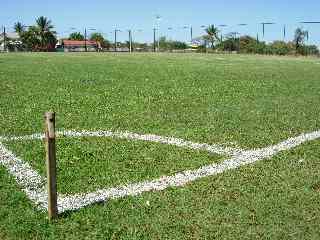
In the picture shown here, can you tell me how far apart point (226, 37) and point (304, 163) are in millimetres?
63847

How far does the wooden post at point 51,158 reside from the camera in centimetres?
389

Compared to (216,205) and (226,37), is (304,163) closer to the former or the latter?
(216,205)

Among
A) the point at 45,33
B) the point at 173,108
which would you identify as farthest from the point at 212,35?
the point at 173,108

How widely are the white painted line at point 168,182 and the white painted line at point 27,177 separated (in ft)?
0.65

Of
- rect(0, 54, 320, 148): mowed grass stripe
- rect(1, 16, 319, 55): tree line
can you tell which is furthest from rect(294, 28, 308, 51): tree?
rect(0, 54, 320, 148): mowed grass stripe

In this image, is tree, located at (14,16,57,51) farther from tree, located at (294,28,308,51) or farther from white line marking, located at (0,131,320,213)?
white line marking, located at (0,131,320,213)

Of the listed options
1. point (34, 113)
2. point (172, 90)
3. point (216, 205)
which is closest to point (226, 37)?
point (172, 90)

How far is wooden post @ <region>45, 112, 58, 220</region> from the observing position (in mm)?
→ 3887

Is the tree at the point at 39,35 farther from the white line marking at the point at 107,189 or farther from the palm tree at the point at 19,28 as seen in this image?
the white line marking at the point at 107,189

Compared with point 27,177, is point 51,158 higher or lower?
higher

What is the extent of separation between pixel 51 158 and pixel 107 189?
1.04 metres

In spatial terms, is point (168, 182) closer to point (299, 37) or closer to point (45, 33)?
point (299, 37)

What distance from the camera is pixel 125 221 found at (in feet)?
13.5

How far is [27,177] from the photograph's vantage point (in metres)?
5.23
